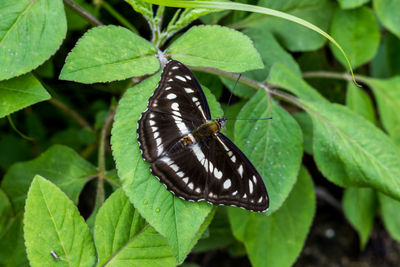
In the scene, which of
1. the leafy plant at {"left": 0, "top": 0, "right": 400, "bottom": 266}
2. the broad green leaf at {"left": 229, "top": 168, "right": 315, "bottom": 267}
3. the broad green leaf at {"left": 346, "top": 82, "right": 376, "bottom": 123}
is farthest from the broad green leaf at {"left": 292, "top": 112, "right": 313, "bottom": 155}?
the broad green leaf at {"left": 346, "top": 82, "right": 376, "bottom": 123}

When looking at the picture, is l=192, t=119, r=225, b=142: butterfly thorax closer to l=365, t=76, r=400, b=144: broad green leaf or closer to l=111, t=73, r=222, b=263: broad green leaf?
l=111, t=73, r=222, b=263: broad green leaf

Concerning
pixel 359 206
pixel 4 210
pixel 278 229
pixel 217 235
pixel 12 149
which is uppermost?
pixel 4 210

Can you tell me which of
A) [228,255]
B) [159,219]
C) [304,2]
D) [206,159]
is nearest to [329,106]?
[206,159]

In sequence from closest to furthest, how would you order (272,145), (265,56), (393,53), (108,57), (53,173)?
(108,57) < (272,145) < (53,173) < (265,56) < (393,53)

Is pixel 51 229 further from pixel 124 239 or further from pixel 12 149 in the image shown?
pixel 12 149

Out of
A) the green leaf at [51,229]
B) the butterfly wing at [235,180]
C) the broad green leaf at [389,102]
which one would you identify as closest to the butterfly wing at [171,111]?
the butterfly wing at [235,180]

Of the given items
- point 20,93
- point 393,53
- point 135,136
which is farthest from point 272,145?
point 393,53

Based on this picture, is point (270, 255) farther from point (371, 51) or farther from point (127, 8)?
point (127, 8)
